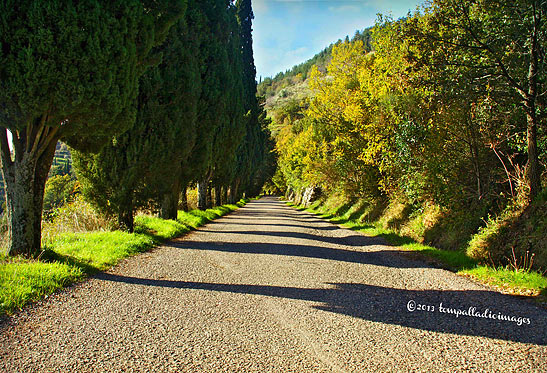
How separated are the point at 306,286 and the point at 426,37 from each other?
6798mm

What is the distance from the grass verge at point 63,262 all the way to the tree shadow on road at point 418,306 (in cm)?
60

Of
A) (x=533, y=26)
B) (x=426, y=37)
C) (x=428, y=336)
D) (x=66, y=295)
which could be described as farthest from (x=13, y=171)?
(x=533, y=26)

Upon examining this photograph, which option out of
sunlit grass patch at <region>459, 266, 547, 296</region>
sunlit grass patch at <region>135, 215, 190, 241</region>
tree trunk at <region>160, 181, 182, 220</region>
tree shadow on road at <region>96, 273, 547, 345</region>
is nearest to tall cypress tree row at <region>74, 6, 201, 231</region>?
sunlit grass patch at <region>135, 215, 190, 241</region>

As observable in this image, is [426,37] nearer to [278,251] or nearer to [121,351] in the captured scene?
[278,251]

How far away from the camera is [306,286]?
5598mm

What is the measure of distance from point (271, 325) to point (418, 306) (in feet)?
6.67

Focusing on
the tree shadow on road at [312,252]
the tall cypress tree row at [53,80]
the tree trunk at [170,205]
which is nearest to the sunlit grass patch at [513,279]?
the tree shadow on road at [312,252]

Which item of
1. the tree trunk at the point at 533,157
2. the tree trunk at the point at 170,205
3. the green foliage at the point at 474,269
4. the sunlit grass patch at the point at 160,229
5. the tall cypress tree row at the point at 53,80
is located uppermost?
the tall cypress tree row at the point at 53,80

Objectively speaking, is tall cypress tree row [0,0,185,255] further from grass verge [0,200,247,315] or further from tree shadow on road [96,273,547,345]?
tree shadow on road [96,273,547,345]

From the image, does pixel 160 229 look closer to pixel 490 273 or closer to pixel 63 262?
pixel 63 262

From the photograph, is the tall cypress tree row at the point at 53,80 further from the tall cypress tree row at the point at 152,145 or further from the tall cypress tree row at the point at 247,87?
the tall cypress tree row at the point at 247,87

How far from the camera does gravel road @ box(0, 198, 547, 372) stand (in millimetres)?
3072

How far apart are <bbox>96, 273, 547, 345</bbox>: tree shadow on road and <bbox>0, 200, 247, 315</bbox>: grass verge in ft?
1.96

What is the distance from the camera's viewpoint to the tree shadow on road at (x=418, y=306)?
3.89 metres
